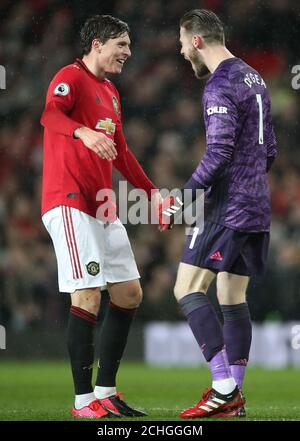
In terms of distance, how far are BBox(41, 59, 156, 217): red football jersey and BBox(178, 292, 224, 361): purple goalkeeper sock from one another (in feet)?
2.12

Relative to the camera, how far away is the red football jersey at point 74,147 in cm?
492

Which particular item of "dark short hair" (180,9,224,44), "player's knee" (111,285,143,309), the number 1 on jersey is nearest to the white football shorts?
"player's knee" (111,285,143,309)

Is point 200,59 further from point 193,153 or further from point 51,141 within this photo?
point 193,153

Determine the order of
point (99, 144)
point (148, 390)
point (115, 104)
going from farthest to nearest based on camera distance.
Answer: point (148, 390) < point (115, 104) < point (99, 144)

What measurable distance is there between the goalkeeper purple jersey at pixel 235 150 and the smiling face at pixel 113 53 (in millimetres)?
526

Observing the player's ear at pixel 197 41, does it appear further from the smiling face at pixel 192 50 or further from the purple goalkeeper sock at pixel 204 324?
the purple goalkeeper sock at pixel 204 324

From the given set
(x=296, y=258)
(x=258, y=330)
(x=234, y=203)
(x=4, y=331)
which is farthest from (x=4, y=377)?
(x=234, y=203)

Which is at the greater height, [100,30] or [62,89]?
[100,30]

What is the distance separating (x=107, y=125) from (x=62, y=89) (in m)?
0.33

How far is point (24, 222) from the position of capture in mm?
11500

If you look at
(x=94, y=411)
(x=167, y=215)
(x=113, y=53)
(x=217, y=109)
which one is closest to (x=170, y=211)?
(x=167, y=215)

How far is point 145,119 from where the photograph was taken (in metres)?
12.0

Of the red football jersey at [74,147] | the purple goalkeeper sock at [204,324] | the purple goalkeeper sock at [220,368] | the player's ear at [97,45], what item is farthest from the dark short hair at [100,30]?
the purple goalkeeper sock at [220,368]

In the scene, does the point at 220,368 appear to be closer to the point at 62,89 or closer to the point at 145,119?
the point at 62,89
